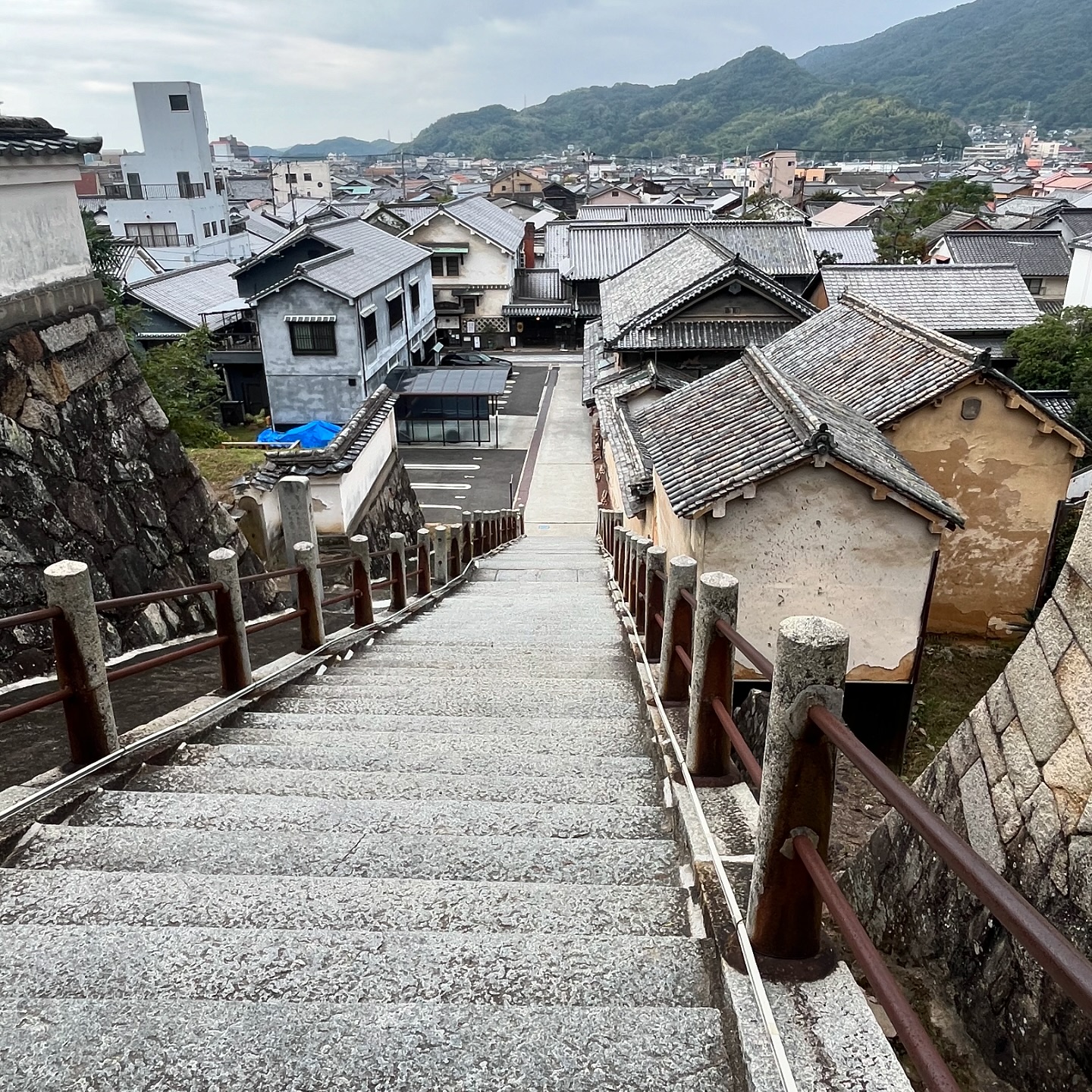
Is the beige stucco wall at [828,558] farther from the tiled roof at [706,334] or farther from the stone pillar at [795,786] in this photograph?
the tiled roof at [706,334]

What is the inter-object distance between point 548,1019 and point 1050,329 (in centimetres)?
2701

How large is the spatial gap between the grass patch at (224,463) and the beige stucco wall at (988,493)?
40.6ft

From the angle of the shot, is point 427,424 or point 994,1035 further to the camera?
point 427,424

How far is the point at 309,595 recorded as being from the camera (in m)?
6.84

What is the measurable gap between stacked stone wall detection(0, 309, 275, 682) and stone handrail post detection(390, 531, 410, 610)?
1744 millimetres

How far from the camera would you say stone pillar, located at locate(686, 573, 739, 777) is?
3.65 meters

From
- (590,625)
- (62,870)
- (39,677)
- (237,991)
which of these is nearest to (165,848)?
(62,870)

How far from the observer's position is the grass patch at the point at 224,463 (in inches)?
601

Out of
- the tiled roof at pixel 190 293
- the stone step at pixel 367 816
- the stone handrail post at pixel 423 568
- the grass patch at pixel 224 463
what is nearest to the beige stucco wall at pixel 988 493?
the stone handrail post at pixel 423 568

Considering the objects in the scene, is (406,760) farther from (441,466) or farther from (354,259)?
(354,259)

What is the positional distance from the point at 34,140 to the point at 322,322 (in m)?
21.0

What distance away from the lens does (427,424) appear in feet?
105

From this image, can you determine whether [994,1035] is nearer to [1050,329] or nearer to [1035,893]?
[1035,893]

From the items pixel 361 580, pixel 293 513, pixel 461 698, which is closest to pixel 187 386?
pixel 293 513
